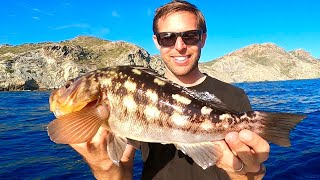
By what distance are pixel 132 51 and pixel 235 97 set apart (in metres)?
150

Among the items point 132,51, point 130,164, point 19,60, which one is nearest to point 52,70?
point 19,60

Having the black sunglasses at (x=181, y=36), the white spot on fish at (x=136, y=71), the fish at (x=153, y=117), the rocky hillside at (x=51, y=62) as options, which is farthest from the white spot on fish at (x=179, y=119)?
the rocky hillside at (x=51, y=62)

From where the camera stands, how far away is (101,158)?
460cm

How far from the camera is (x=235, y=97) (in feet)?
17.6

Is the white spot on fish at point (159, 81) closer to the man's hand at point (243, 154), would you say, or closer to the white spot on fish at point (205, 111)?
the white spot on fish at point (205, 111)

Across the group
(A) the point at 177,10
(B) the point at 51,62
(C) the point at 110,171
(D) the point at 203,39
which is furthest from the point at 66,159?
(B) the point at 51,62

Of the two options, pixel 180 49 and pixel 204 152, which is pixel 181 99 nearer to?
pixel 204 152

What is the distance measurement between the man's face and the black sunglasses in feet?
0.16

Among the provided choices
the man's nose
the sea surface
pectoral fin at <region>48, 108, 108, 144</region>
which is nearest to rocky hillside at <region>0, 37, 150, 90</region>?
the sea surface

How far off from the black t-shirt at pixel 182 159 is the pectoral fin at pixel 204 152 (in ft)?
3.14

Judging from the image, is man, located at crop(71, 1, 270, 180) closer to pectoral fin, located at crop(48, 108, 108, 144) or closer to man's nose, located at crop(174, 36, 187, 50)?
man's nose, located at crop(174, 36, 187, 50)

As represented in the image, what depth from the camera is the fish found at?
405 cm

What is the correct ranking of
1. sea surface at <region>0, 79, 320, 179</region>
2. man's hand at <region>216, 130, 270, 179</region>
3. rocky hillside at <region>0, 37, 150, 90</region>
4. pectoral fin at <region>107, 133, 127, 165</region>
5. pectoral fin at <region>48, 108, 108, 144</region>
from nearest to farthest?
man's hand at <region>216, 130, 270, 179</region> → pectoral fin at <region>48, 108, 108, 144</region> → pectoral fin at <region>107, 133, 127, 165</region> → sea surface at <region>0, 79, 320, 179</region> → rocky hillside at <region>0, 37, 150, 90</region>

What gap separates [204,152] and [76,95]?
1.92m
